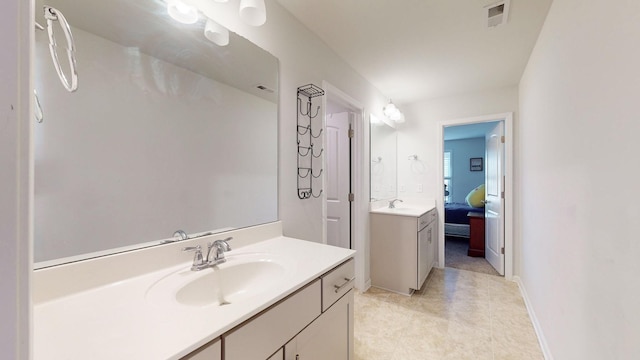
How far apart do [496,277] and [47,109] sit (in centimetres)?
397

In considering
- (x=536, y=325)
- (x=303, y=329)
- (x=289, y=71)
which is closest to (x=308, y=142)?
(x=289, y=71)

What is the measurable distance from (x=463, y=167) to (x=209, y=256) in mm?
6687

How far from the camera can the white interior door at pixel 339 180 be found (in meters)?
2.70

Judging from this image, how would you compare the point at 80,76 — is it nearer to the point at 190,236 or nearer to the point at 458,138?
the point at 190,236

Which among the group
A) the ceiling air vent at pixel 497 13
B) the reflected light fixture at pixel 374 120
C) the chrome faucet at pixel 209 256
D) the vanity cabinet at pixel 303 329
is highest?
the ceiling air vent at pixel 497 13

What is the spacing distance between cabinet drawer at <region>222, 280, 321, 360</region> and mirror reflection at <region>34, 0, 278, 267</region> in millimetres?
580

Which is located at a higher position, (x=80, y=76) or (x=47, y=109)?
(x=80, y=76)

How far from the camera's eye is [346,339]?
1.23 m

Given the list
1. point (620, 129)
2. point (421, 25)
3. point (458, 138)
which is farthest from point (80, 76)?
point (458, 138)

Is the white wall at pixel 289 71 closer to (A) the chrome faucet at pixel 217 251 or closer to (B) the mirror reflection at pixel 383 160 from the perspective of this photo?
(A) the chrome faucet at pixel 217 251

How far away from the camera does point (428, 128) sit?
11.2 ft

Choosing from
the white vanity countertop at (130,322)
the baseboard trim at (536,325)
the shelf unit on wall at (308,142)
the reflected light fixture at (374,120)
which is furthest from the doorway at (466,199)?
the white vanity countertop at (130,322)

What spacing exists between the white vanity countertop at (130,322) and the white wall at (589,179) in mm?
1063

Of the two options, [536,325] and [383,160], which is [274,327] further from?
[383,160]
